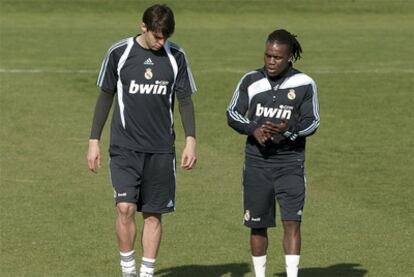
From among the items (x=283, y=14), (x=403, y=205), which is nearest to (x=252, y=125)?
(x=403, y=205)

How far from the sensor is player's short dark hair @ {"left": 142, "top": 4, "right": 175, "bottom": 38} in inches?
439

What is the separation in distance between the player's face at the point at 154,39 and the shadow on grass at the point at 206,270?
2.48 meters

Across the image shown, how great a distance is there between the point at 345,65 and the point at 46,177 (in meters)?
13.6

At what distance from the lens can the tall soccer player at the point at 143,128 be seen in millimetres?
11477

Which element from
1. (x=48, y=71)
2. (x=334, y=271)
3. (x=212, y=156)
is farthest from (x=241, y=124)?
(x=48, y=71)

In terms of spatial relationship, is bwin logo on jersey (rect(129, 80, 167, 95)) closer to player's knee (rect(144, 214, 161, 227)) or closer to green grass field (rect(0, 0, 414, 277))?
player's knee (rect(144, 214, 161, 227))

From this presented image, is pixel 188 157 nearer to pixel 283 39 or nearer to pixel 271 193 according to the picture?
pixel 271 193

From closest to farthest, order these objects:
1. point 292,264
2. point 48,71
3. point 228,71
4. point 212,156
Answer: point 292,264
point 212,156
point 48,71
point 228,71

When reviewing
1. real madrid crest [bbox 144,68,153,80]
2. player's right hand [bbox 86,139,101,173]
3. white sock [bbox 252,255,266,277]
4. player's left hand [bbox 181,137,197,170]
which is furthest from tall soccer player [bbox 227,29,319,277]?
player's right hand [bbox 86,139,101,173]

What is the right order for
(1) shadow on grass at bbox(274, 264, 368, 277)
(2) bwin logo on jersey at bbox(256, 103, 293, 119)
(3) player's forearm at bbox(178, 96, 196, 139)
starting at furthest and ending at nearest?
1. (1) shadow on grass at bbox(274, 264, 368, 277)
2. (3) player's forearm at bbox(178, 96, 196, 139)
3. (2) bwin logo on jersey at bbox(256, 103, 293, 119)

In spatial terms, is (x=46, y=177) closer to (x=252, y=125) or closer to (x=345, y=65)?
(x=252, y=125)

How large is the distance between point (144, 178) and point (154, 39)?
1297mm

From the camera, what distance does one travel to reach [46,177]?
1777 centimetres

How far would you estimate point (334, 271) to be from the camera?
1285cm
